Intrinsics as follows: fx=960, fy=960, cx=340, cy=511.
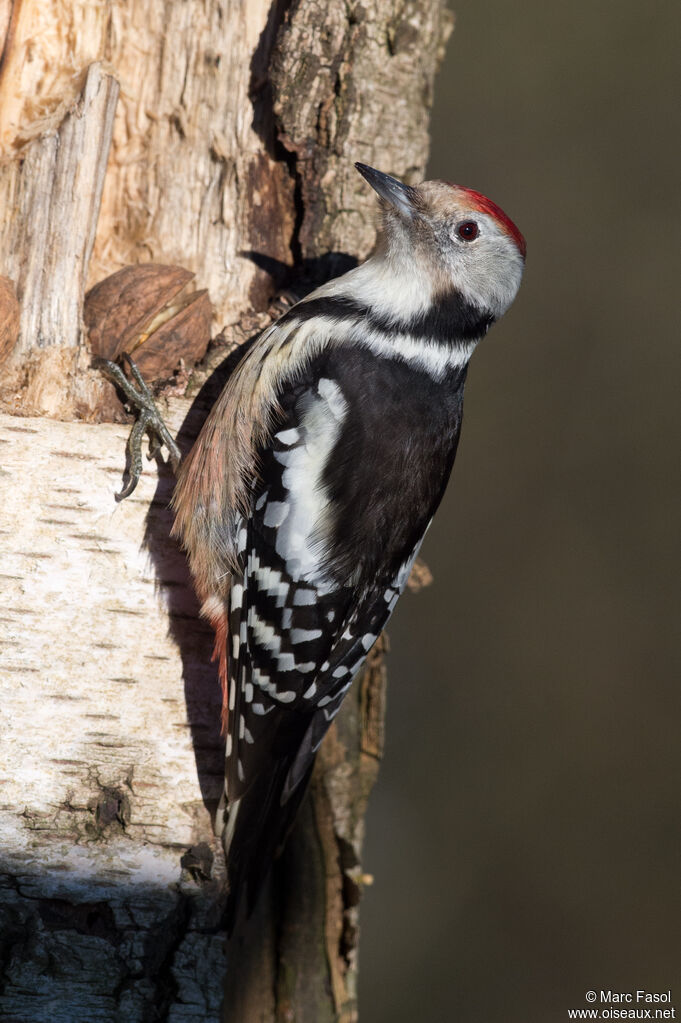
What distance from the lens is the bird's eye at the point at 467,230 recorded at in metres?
2.83

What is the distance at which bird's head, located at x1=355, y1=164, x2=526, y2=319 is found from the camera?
2.80 metres

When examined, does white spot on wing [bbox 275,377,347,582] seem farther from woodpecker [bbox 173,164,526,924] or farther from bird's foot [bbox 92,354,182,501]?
bird's foot [bbox 92,354,182,501]

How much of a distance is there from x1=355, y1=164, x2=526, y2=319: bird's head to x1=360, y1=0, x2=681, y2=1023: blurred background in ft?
8.11

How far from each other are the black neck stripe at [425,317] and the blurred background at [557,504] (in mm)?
2484

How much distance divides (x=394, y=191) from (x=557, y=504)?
2905 millimetres

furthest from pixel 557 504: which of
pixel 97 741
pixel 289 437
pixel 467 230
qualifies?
pixel 97 741

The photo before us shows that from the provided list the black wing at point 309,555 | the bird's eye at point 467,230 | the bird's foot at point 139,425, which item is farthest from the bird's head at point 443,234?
the bird's foot at point 139,425

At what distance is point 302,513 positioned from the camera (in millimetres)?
2521

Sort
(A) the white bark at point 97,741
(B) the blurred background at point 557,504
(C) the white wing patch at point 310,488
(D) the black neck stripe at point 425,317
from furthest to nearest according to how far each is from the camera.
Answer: (B) the blurred background at point 557,504 → (D) the black neck stripe at point 425,317 → (C) the white wing patch at point 310,488 → (A) the white bark at point 97,741

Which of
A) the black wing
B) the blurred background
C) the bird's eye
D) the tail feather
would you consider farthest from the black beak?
the blurred background

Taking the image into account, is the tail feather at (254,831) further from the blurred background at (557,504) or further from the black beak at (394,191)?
the blurred background at (557,504)

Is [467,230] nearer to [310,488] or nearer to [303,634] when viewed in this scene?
[310,488]

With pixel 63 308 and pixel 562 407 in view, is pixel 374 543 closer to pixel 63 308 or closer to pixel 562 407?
pixel 63 308

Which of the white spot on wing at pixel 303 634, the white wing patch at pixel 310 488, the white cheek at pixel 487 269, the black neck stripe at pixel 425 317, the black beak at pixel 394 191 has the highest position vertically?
the black beak at pixel 394 191
